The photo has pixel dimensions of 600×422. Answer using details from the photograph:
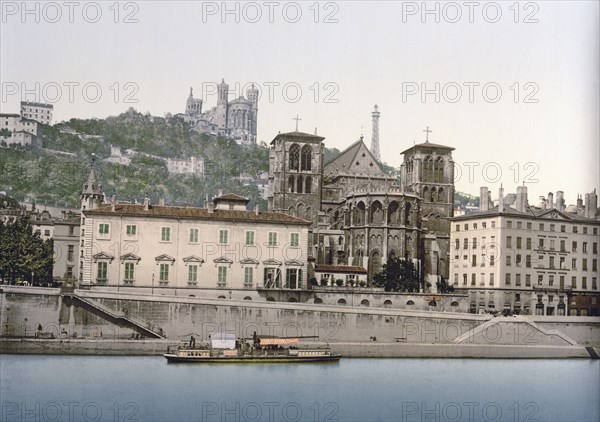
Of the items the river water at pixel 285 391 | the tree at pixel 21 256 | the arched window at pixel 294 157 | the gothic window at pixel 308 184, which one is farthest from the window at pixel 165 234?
the gothic window at pixel 308 184

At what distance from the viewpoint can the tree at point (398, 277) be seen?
58531mm

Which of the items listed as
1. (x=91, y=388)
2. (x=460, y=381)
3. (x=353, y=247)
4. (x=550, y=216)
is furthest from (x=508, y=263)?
(x=91, y=388)

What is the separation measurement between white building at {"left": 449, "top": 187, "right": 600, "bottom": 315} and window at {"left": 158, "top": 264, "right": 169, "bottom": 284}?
798 inches

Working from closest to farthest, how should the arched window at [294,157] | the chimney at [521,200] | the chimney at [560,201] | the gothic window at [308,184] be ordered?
the chimney at [560,201]
the chimney at [521,200]
the arched window at [294,157]
the gothic window at [308,184]

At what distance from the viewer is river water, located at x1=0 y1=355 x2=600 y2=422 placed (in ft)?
114

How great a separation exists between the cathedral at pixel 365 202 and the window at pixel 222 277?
10011 millimetres

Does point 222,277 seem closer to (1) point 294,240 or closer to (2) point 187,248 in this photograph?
(2) point 187,248

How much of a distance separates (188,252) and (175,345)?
6433mm

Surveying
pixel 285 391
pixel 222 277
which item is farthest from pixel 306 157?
pixel 285 391

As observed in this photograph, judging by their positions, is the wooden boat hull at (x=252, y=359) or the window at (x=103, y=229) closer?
the wooden boat hull at (x=252, y=359)

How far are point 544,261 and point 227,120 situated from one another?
4127 cm

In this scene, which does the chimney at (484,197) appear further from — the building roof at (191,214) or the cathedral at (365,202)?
the building roof at (191,214)

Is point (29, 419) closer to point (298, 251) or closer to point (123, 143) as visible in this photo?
point (298, 251)

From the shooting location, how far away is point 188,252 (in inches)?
1957
